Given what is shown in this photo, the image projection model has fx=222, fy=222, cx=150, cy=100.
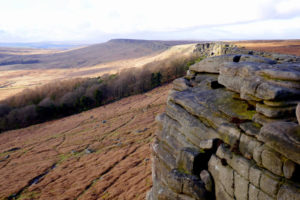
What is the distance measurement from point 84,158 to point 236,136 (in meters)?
27.9

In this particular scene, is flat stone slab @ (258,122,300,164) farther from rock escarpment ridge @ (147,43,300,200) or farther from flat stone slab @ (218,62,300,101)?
flat stone slab @ (218,62,300,101)

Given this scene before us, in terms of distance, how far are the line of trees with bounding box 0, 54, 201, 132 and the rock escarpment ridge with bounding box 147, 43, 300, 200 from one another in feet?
170

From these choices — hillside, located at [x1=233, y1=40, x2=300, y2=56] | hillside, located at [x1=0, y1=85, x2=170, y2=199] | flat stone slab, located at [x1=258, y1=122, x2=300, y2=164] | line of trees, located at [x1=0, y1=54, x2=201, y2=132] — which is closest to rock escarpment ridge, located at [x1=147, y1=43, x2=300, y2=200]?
flat stone slab, located at [x1=258, y1=122, x2=300, y2=164]

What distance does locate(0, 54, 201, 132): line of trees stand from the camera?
6431 cm

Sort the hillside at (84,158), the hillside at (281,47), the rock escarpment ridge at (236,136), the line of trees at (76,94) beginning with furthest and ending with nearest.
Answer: the line of trees at (76,94)
the hillside at (281,47)
the hillside at (84,158)
the rock escarpment ridge at (236,136)

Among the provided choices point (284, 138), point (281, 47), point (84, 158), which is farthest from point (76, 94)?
point (284, 138)

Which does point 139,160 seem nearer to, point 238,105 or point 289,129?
point 238,105

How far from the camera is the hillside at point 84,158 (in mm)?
25031

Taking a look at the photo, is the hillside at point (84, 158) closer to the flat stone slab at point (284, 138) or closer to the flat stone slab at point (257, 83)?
the flat stone slab at point (257, 83)

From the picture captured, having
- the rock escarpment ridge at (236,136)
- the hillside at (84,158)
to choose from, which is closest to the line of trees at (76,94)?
the hillside at (84,158)

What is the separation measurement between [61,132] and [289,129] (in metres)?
49.4

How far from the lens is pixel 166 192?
13539 mm

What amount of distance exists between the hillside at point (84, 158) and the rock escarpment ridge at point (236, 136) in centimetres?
895

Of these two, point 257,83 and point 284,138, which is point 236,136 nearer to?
point 284,138
